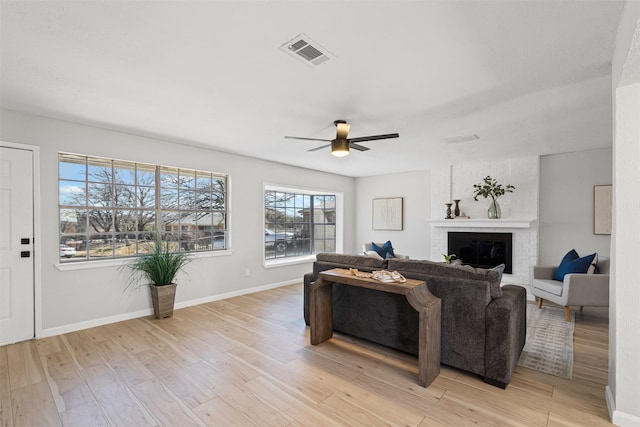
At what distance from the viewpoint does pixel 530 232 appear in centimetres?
525

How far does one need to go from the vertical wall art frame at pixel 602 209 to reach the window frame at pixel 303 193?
461 centimetres

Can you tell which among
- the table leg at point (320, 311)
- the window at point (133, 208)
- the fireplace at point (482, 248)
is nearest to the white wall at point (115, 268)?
the window at point (133, 208)

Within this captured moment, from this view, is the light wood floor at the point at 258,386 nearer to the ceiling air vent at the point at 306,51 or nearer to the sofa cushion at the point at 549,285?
the sofa cushion at the point at 549,285

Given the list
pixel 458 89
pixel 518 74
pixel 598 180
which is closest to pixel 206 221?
pixel 458 89

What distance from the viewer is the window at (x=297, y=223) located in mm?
6305

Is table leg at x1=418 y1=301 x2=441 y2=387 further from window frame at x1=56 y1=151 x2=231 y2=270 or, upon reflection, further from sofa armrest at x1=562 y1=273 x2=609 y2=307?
window frame at x1=56 y1=151 x2=231 y2=270

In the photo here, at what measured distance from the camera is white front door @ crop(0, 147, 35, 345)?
313cm

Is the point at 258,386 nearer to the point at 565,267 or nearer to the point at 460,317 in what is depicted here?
the point at 460,317

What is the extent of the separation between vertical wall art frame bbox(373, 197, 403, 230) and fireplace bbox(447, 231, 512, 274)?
4.08 feet

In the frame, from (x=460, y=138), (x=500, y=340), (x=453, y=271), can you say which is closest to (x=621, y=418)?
(x=500, y=340)

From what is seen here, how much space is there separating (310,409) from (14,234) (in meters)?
3.50

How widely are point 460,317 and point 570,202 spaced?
3986 mm

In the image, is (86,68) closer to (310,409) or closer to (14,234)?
(14,234)

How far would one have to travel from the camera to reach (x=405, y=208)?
6.93m
